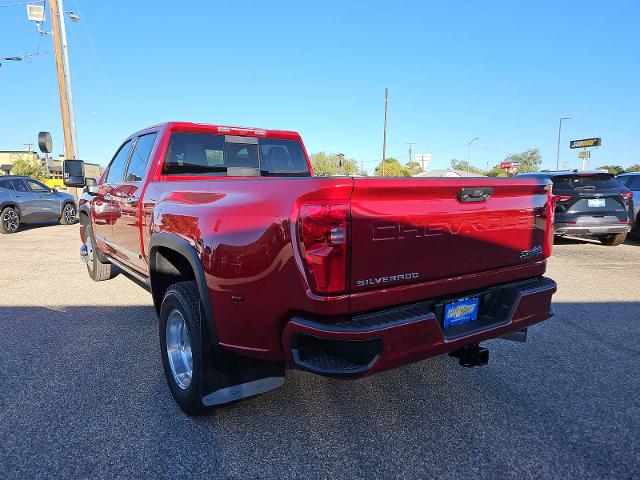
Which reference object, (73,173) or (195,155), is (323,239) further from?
(73,173)

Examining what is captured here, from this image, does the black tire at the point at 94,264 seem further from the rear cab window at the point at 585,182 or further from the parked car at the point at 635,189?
the parked car at the point at 635,189

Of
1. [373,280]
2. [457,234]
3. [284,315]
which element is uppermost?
[457,234]

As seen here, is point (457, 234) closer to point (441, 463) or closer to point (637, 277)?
point (441, 463)

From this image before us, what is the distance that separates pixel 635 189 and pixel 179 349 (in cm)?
1086

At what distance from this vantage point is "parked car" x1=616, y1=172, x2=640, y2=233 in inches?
378

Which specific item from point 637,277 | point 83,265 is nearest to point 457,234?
point 637,277

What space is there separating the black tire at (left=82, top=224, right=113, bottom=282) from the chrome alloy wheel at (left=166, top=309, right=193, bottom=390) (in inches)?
146

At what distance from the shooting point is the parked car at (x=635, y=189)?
31.5 feet

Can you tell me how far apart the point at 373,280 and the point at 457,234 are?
2.02 ft

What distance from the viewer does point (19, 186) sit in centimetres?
1274

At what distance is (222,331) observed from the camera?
237 centimetres

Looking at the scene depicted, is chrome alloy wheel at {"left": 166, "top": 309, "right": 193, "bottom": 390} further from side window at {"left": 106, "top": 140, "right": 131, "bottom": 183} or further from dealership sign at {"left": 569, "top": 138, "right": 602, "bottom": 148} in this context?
dealership sign at {"left": 569, "top": 138, "right": 602, "bottom": 148}

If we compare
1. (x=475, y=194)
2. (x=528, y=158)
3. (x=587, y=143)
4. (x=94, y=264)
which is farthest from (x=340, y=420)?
(x=528, y=158)

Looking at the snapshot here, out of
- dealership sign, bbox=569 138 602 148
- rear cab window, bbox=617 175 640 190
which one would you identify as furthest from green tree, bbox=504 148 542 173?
rear cab window, bbox=617 175 640 190
